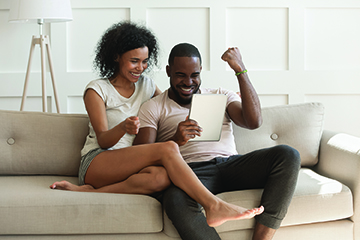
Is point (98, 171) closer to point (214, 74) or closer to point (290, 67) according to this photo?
point (214, 74)

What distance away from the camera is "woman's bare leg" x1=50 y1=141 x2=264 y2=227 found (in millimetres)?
1406

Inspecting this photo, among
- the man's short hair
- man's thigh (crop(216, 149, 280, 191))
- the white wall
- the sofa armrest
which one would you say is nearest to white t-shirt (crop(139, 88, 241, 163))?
man's thigh (crop(216, 149, 280, 191))

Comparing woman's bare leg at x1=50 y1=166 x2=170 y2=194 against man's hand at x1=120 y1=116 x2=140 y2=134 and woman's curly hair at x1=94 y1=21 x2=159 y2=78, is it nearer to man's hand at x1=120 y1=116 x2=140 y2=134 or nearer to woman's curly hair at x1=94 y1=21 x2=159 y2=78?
man's hand at x1=120 y1=116 x2=140 y2=134

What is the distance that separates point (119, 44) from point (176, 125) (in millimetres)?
510

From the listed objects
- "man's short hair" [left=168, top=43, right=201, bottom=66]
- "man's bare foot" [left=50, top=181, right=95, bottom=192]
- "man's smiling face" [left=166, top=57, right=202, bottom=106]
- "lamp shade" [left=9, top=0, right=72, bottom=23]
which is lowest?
"man's bare foot" [left=50, top=181, right=95, bottom=192]

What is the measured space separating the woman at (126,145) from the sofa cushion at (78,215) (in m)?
0.11

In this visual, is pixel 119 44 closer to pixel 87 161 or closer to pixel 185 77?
pixel 185 77

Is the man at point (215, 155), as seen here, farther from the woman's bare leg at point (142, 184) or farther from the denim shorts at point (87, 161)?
the denim shorts at point (87, 161)

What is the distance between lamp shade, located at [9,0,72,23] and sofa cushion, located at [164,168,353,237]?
64.9 inches

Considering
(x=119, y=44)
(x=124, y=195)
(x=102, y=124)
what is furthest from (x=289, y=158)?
(x=119, y=44)

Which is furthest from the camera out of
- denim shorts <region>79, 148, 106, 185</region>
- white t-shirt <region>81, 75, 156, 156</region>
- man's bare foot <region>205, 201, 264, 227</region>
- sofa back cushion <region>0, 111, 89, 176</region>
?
sofa back cushion <region>0, 111, 89, 176</region>

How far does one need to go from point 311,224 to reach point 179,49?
1018mm

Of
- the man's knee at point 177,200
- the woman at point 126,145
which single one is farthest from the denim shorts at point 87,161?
the man's knee at point 177,200

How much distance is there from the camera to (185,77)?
74.4 inches
